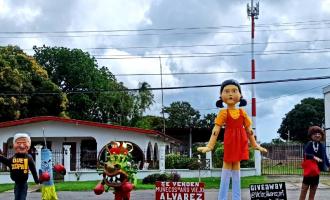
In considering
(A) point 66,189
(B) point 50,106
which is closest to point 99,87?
(B) point 50,106

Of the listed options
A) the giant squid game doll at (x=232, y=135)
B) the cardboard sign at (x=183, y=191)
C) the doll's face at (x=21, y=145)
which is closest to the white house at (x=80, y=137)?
the doll's face at (x=21, y=145)

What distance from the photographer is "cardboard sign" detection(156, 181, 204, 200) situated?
8.83m

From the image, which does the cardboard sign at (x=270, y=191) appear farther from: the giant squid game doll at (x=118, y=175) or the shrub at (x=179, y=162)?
the shrub at (x=179, y=162)

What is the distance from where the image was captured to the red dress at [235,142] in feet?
30.4

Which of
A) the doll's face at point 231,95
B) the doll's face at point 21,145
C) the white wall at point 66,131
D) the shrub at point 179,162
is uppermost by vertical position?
the white wall at point 66,131

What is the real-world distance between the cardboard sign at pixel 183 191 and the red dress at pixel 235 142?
79cm

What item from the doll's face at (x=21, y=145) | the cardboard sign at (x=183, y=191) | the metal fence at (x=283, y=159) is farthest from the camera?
the metal fence at (x=283, y=159)

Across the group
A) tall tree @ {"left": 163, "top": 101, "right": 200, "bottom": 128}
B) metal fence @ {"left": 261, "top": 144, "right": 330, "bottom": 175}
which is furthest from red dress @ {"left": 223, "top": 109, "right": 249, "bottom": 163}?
tall tree @ {"left": 163, "top": 101, "right": 200, "bottom": 128}

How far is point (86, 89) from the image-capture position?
177 feet

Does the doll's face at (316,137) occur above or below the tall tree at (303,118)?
below

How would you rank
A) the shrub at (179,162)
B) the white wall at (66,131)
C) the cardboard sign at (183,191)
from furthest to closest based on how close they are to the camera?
the white wall at (66,131) → the shrub at (179,162) → the cardboard sign at (183,191)

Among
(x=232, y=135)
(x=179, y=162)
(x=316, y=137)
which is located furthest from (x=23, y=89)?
(x=232, y=135)

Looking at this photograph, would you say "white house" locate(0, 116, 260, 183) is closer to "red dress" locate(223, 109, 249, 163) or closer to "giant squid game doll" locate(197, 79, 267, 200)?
"giant squid game doll" locate(197, 79, 267, 200)

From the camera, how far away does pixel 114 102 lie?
53.3m
